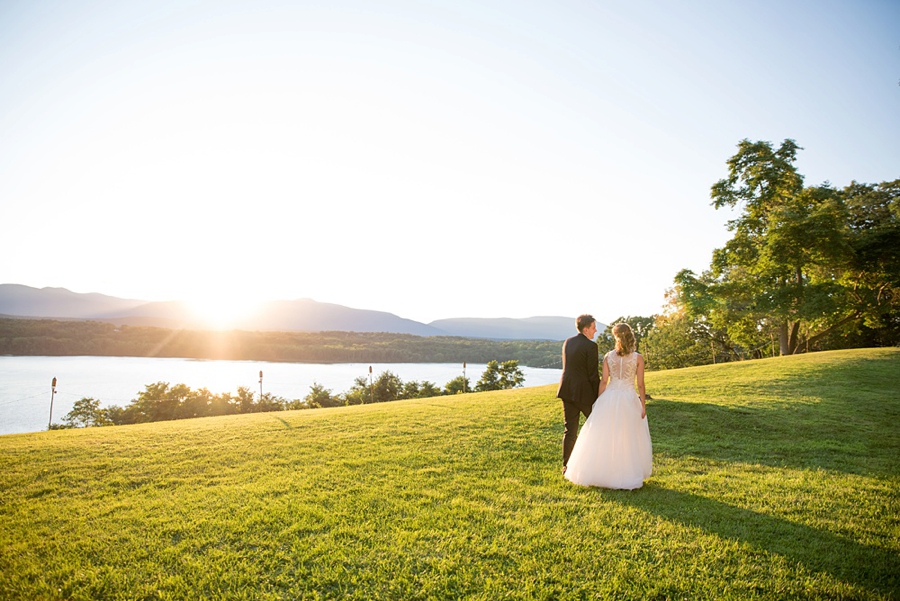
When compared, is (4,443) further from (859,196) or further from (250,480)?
(859,196)

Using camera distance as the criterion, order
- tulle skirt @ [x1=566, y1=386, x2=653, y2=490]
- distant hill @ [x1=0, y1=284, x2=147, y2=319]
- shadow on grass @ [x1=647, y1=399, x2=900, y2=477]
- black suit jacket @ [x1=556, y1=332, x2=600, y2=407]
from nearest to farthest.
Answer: tulle skirt @ [x1=566, y1=386, x2=653, y2=490] < black suit jacket @ [x1=556, y1=332, x2=600, y2=407] < shadow on grass @ [x1=647, y1=399, x2=900, y2=477] < distant hill @ [x1=0, y1=284, x2=147, y2=319]

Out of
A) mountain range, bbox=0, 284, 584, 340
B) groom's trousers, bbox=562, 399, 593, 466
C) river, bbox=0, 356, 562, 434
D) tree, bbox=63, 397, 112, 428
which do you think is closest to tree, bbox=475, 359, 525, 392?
river, bbox=0, 356, 562, 434

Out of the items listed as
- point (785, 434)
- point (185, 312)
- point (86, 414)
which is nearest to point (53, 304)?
point (185, 312)

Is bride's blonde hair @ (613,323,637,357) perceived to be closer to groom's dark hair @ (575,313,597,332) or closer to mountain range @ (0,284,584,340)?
groom's dark hair @ (575,313,597,332)

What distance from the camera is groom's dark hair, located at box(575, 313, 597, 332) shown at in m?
6.92

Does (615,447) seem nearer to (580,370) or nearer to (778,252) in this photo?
(580,370)

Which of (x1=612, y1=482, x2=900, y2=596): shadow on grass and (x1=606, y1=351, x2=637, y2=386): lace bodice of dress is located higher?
(x1=606, y1=351, x2=637, y2=386): lace bodice of dress

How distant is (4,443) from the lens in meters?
10.1

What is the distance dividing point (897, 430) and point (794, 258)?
67.2ft

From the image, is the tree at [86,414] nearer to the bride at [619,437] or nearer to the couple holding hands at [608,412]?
the couple holding hands at [608,412]

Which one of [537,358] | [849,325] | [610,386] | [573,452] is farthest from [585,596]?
[537,358]

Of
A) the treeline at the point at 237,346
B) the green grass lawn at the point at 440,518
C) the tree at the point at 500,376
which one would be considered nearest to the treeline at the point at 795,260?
the tree at the point at 500,376

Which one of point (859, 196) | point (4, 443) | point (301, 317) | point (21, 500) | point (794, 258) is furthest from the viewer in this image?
point (301, 317)

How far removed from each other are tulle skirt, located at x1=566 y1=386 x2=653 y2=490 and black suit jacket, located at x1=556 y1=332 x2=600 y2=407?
408 mm
